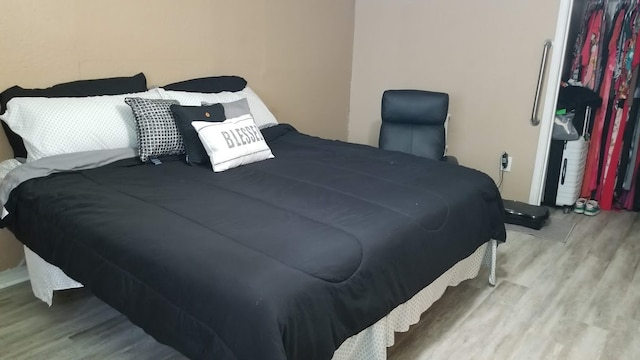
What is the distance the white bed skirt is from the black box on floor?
0.91 metres

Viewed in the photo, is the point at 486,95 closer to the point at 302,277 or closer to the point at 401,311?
the point at 401,311

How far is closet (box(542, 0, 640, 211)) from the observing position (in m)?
3.55

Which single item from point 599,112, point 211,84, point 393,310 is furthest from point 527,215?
point 211,84

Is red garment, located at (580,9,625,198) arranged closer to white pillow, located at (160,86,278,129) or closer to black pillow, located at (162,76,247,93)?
white pillow, located at (160,86,278,129)

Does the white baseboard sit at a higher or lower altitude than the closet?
lower

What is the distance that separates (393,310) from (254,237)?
62cm

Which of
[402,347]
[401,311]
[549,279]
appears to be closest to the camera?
[401,311]

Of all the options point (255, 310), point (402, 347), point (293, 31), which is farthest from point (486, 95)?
point (255, 310)

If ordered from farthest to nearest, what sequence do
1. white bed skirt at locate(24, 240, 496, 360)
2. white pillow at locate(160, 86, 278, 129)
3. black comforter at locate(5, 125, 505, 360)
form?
white pillow at locate(160, 86, 278, 129), white bed skirt at locate(24, 240, 496, 360), black comforter at locate(5, 125, 505, 360)

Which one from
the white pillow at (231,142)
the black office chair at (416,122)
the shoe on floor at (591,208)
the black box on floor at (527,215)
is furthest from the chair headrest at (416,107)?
the shoe on floor at (591,208)

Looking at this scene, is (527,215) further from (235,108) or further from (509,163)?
(235,108)

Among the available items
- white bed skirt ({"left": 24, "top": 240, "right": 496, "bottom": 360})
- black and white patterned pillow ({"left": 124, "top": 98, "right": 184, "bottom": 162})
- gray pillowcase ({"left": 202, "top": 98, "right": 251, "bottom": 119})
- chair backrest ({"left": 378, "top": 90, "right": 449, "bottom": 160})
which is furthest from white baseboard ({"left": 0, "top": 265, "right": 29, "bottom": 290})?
chair backrest ({"left": 378, "top": 90, "right": 449, "bottom": 160})

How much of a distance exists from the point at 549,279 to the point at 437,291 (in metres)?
0.92

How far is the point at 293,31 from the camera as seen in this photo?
371cm
